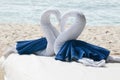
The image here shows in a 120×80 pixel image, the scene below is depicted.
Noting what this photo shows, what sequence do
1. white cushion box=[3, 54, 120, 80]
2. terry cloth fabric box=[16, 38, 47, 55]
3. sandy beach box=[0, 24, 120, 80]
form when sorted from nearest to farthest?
white cushion box=[3, 54, 120, 80] < terry cloth fabric box=[16, 38, 47, 55] < sandy beach box=[0, 24, 120, 80]

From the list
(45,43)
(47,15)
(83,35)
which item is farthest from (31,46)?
(83,35)

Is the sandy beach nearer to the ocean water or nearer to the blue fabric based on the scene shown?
the ocean water

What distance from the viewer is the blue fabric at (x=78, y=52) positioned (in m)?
2.96

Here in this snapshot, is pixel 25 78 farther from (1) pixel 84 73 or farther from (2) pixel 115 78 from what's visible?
(2) pixel 115 78

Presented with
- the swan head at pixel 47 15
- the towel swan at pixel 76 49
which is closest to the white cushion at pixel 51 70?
the towel swan at pixel 76 49

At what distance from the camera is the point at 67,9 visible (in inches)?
439

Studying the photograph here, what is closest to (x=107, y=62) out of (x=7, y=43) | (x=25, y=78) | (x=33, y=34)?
(x=25, y=78)

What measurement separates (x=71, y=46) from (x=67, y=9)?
26.6ft

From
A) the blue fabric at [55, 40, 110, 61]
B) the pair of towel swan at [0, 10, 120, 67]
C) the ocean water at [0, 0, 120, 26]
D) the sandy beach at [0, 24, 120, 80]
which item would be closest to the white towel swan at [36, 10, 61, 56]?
the pair of towel swan at [0, 10, 120, 67]

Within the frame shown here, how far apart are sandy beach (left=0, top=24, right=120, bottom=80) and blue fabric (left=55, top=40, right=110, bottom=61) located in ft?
6.35

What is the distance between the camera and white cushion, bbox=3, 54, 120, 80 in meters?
2.46

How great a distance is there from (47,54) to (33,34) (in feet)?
9.94

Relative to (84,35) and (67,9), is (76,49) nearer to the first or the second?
(84,35)

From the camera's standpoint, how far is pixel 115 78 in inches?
95.1
